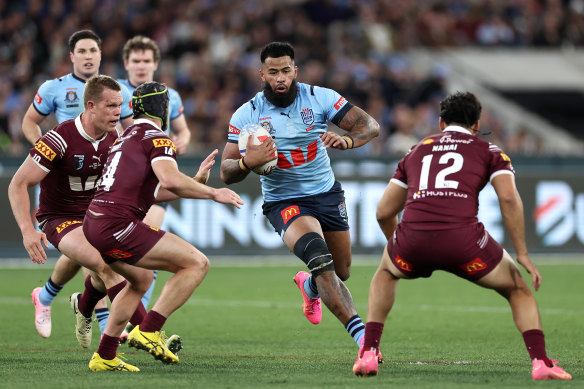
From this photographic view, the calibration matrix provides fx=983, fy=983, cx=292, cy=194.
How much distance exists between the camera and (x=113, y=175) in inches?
292

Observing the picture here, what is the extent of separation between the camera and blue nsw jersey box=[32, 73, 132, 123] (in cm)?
997

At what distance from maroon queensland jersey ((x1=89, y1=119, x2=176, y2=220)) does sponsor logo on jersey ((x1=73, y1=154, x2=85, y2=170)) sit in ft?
3.00

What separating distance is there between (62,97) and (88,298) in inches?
89.0

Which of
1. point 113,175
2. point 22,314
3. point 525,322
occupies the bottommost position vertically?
point 22,314

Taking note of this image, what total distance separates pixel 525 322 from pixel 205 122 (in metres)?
14.5

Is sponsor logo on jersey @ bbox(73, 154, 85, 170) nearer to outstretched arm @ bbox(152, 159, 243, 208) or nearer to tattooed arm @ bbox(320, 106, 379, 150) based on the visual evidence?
outstretched arm @ bbox(152, 159, 243, 208)

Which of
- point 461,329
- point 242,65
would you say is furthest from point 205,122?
point 461,329

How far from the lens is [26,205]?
7.97m

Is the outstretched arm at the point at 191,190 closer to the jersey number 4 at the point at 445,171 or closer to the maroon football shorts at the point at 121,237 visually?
the maroon football shorts at the point at 121,237

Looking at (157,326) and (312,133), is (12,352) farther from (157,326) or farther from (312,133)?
(312,133)

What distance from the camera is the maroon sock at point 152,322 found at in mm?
7410

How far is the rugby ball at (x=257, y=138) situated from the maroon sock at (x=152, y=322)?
4.89 ft

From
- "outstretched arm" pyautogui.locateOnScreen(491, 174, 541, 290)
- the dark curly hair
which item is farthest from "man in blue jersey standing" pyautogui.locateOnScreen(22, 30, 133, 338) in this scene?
"outstretched arm" pyautogui.locateOnScreen(491, 174, 541, 290)

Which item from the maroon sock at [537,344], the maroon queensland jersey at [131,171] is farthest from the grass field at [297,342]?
the maroon queensland jersey at [131,171]
